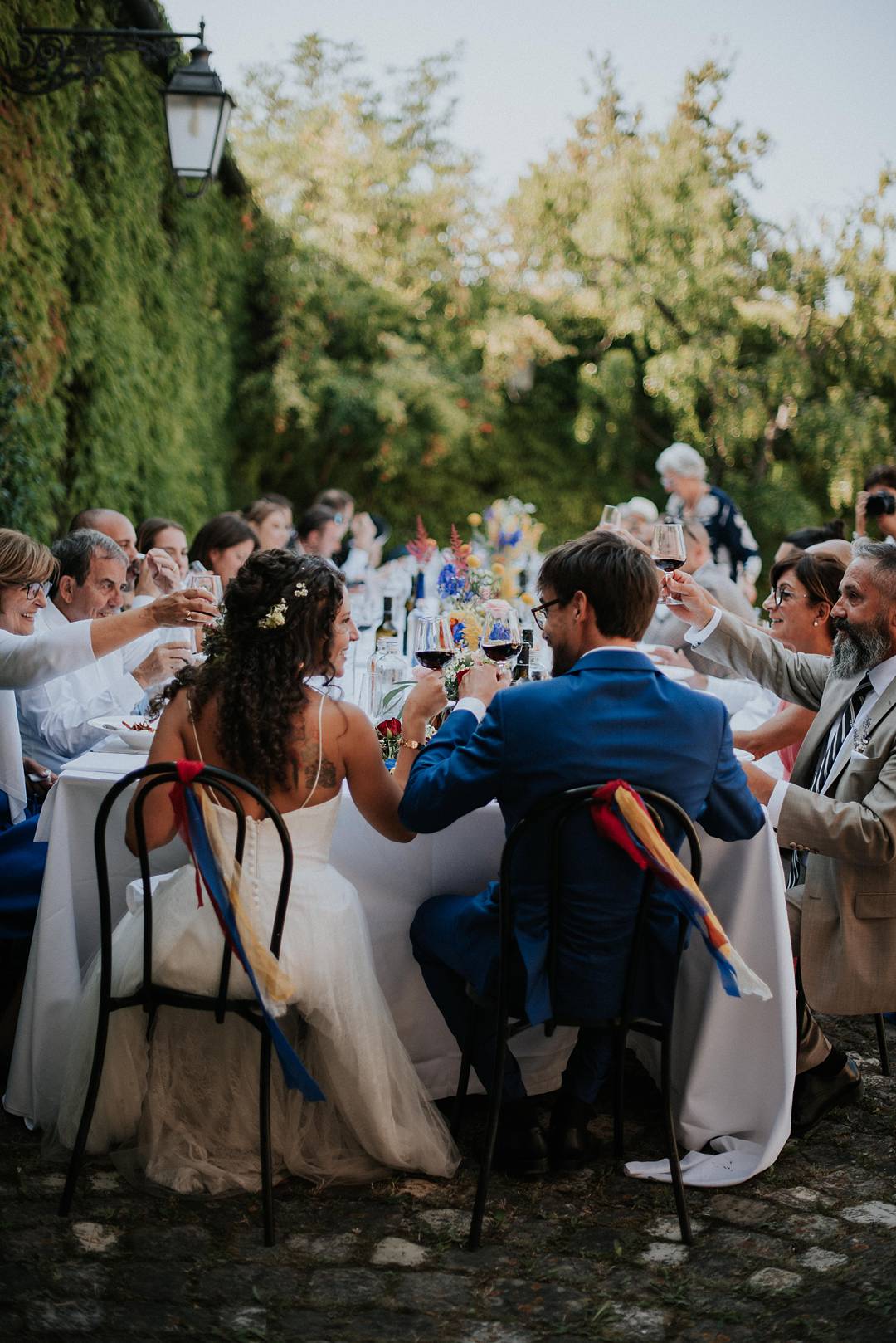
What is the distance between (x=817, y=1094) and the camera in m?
2.83

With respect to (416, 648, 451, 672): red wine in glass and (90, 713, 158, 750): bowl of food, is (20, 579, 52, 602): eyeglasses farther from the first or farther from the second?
(416, 648, 451, 672): red wine in glass

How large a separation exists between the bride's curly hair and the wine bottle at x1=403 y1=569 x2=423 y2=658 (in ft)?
7.88

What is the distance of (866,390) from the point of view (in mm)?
12469

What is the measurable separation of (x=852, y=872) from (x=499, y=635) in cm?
100

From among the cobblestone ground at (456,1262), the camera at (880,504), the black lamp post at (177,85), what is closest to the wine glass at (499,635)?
the cobblestone ground at (456,1262)

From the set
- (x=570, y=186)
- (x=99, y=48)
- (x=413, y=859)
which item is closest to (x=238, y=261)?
(x=570, y=186)

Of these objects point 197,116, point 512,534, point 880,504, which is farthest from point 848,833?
point 197,116

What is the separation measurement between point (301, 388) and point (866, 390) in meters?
6.08

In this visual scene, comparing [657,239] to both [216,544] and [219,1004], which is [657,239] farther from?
[219,1004]

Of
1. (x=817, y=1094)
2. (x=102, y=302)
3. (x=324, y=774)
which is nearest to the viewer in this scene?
(x=324, y=774)

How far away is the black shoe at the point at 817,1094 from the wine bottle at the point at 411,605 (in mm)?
2456

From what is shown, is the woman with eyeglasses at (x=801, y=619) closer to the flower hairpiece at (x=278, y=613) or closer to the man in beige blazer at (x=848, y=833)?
the man in beige blazer at (x=848, y=833)

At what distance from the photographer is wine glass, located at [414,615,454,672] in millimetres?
2789

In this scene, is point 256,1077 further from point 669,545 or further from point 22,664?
point 669,545
